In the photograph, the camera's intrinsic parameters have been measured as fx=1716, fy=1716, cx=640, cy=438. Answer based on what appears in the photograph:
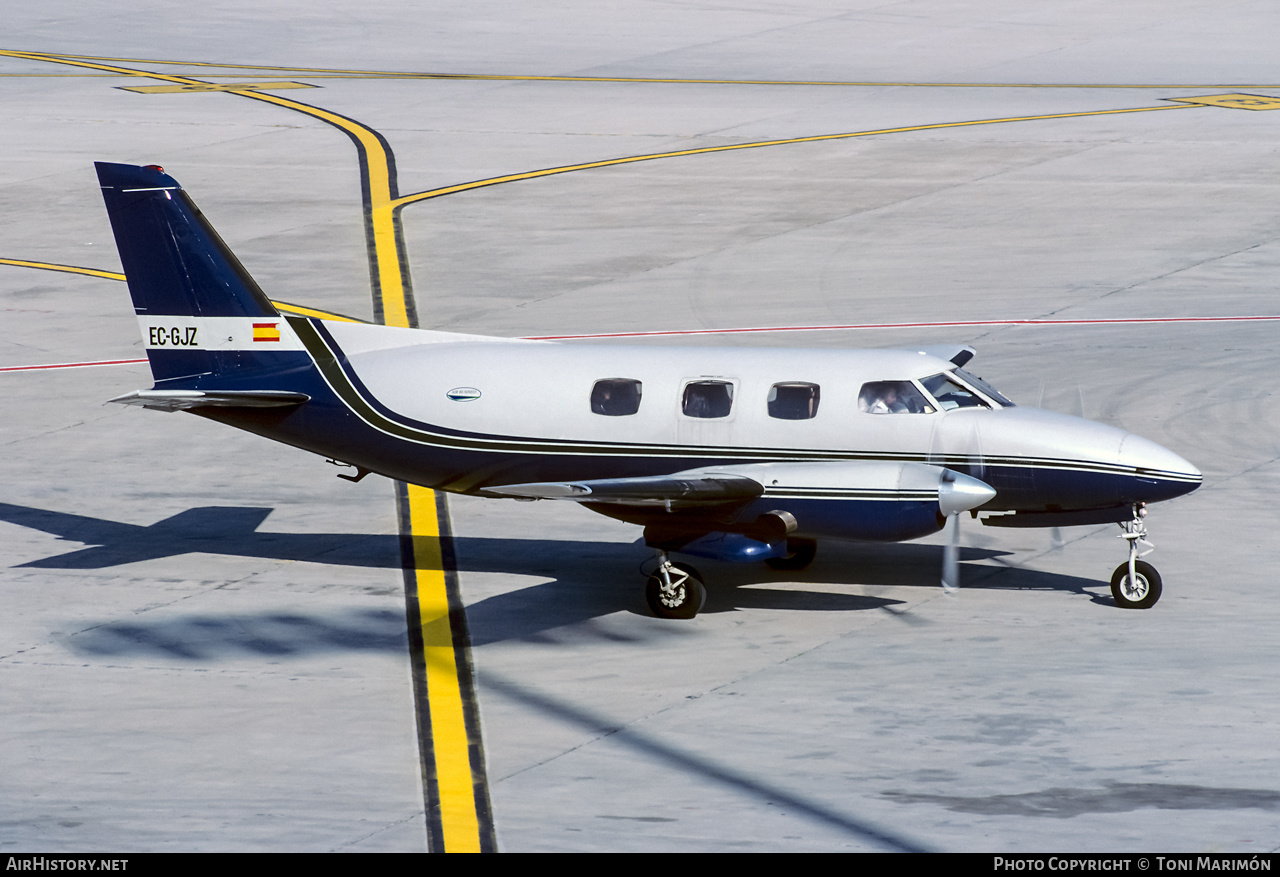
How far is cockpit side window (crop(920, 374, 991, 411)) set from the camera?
2228cm

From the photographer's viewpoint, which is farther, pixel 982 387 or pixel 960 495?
pixel 982 387

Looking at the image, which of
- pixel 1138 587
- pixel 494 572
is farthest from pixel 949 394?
pixel 494 572

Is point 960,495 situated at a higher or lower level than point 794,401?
lower

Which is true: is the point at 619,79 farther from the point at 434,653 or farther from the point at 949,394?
the point at 434,653

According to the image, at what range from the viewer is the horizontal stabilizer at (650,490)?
70.5 feet

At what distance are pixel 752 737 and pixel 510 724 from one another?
2.74 m

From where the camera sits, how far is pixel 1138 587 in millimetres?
A: 22250

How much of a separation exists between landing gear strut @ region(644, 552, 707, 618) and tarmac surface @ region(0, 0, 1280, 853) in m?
0.40

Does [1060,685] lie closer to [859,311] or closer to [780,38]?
[859,311]

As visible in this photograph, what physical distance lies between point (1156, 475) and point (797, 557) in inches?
205

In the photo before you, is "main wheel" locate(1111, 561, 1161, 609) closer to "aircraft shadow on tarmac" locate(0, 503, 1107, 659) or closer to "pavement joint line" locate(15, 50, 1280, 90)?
"aircraft shadow on tarmac" locate(0, 503, 1107, 659)

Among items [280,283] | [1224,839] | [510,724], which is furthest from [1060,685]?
[280,283]

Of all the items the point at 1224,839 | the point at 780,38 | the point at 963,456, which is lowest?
the point at 1224,839

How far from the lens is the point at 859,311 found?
37.0 metres
